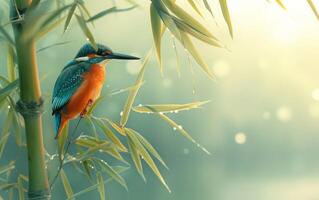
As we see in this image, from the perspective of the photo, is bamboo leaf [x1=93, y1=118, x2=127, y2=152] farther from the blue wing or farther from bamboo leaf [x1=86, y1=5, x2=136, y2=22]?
bamboo leaf [x1=86, y1=5, x2=136, y2=22]

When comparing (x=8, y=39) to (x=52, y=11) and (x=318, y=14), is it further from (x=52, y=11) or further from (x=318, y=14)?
(x=318, y=14)

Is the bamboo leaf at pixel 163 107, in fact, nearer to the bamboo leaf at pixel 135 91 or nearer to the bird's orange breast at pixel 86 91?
the bamboo leaf at pixel 135 91

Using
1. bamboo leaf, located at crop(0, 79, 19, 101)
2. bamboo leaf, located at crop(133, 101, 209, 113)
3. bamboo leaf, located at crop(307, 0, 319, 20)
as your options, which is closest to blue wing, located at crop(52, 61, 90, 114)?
bamboo leaf, located at crop(0, 79, 19, 101)

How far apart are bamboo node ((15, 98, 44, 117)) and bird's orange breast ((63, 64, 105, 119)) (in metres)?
0.08

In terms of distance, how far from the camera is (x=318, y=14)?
1.70 meters

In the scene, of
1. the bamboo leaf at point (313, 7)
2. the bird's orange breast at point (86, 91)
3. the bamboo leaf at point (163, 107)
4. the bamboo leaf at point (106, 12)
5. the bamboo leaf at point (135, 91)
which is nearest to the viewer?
the bamboo leaf at point (106, 12)

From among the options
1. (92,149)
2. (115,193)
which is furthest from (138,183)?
(92,149)

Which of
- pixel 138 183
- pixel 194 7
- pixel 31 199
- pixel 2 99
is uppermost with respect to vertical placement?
pixel 194 7

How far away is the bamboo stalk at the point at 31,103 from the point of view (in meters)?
1.74

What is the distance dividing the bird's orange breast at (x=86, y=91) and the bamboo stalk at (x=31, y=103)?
9cm

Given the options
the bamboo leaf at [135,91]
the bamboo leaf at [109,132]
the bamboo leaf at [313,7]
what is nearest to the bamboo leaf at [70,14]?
the bamboo leaf at [135,91]

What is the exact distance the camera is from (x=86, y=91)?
1812 millimetres

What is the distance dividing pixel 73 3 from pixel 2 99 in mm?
397

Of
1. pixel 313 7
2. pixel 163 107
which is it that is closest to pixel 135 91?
pixel 163 107
